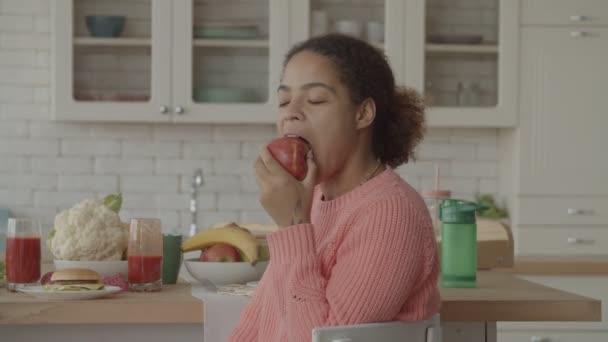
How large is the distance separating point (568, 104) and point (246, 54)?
148 cm

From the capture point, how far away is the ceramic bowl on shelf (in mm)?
4523

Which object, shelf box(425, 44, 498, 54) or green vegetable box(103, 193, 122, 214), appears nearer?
green vegetable box(103, 193, 122, 214)

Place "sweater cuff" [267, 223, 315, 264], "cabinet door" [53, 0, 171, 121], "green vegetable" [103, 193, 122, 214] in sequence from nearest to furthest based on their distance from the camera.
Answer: "sweater cuff" [267, 223, 315, 264] < "green vegetable" [103, 193, 122, 214] < "cabinet door" [53, 0, 171, 121]

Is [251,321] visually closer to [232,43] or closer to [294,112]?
[294,112]

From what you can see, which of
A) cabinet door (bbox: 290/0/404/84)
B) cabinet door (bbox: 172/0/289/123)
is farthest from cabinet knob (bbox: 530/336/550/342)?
cabinet door (bbox: 172/0/289/123)

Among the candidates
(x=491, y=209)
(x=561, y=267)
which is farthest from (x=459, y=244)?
(x=491, y=209)

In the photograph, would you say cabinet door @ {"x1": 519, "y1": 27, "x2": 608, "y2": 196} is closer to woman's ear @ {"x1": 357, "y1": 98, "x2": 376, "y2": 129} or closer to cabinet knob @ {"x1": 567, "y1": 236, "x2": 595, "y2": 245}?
cabinet knob @ {"x1": 567, "y1": 236, "x2": 595, "y2": 245}

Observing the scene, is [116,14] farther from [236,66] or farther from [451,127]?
[451,127]

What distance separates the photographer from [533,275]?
4.31 meters

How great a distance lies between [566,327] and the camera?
4.20 meters

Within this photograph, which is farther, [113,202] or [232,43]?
[232,43]

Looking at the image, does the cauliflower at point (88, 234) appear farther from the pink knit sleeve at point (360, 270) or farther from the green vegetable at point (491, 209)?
the green vegetable at point (491, 209)

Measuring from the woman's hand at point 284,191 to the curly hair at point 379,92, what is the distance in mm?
172

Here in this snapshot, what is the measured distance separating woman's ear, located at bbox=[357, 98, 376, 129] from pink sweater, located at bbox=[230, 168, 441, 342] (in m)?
0.11
